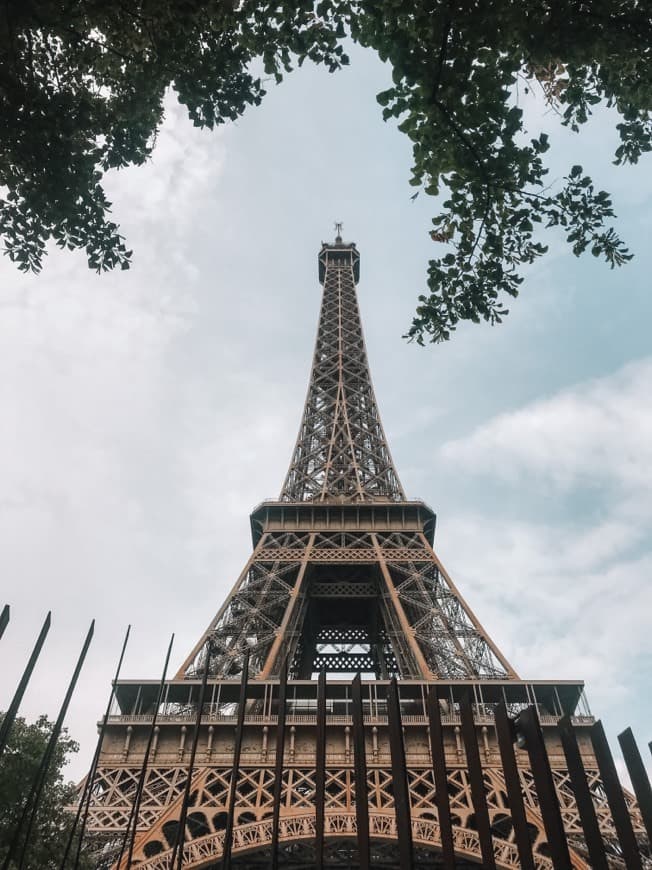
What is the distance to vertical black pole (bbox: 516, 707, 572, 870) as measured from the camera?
381 cm

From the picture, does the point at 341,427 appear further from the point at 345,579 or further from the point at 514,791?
the point at 514,791

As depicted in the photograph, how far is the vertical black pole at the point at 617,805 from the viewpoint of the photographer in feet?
13.0

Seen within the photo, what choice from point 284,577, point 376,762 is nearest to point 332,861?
point 376,762

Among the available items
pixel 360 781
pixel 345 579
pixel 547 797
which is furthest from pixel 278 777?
pixel 345 579

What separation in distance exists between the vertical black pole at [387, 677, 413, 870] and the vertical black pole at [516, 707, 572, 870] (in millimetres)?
803

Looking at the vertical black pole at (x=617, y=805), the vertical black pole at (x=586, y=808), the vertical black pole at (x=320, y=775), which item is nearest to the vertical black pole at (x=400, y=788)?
the vertical black pole at (x=320, y=775)

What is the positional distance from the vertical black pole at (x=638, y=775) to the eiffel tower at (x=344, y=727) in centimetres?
16

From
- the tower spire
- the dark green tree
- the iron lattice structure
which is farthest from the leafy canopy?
the tower spire

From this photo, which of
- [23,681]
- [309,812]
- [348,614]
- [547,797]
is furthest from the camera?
[348,614]

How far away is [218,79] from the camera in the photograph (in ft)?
25.8

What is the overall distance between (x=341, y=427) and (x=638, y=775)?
35461 millimetres

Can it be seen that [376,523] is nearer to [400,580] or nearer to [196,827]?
[400,580]

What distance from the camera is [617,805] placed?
4082 millimetres

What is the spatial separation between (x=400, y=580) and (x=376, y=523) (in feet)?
9.20
